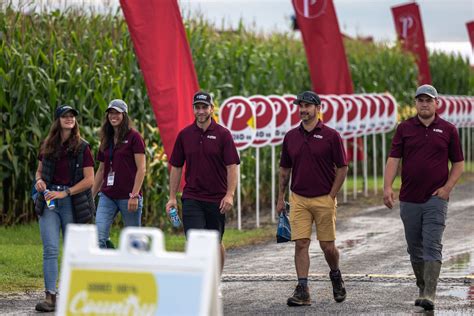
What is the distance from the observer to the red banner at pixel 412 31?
34719 millimetres

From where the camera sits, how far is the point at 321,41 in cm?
2459

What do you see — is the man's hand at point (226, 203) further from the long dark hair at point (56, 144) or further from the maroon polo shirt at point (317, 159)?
the long dark hair at point (56, 144)

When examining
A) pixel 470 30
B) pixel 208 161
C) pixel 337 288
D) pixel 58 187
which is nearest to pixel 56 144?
pixel 58 187

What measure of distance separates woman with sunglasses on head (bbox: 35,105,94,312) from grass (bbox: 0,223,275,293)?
1480 mm

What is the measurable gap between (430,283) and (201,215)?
211 cm

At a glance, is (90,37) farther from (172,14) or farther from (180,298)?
(180,298)

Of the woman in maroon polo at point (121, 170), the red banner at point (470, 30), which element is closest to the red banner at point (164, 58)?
the woman in maroon polo at point (121, 170)

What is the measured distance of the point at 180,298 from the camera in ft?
20.8

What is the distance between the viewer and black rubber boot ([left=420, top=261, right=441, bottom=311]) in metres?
10.8

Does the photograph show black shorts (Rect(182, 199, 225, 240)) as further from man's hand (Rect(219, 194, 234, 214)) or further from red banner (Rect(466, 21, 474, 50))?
red banner (Rect(466, 21, 474, 50))

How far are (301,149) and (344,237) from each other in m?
6.45

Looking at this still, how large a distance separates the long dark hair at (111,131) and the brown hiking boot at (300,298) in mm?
2112

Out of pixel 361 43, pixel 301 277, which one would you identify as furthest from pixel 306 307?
pixel 361 43

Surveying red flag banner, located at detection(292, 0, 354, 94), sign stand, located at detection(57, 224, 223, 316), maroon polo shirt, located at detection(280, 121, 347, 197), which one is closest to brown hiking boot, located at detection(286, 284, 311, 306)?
maroon polo shirt, located at detection(280, 121, 347, 197)
